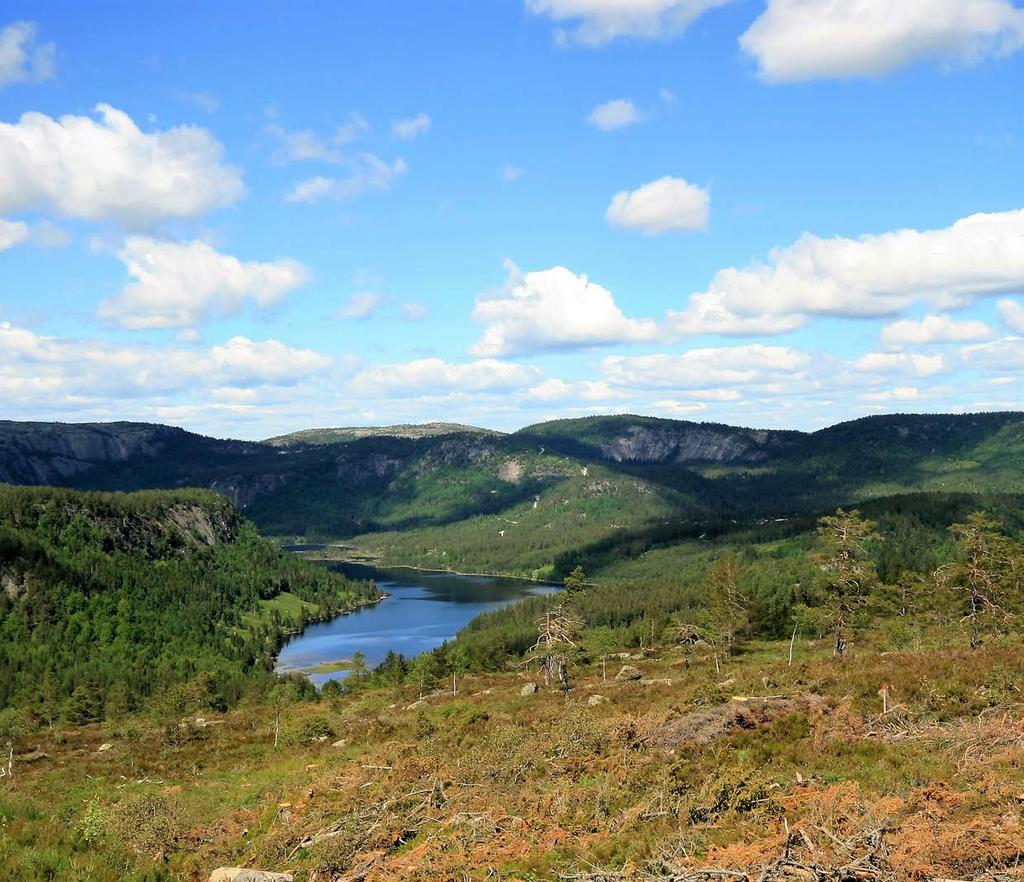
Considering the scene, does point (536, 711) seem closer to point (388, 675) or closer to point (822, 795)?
point (822, 795)

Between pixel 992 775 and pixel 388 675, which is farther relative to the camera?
pixel 388 675

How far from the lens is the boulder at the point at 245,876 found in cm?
2019

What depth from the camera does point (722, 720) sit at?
31547mm

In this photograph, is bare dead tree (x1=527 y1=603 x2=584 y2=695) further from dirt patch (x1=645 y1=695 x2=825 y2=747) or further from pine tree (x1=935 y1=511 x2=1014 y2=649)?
dirt patch (x1=645 y1=695 x2=825 y2=747)

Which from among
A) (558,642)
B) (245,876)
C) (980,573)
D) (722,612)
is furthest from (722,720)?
(722,612)

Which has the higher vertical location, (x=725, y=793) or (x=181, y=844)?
(x=725, y=793)

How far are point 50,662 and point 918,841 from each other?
7393 inches

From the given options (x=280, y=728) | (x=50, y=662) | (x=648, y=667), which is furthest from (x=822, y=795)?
(x=50, y=662)

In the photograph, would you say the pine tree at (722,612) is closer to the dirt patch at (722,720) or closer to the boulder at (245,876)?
the dirt patch at (722,720)

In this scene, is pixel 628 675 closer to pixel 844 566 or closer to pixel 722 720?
pixel 844 566

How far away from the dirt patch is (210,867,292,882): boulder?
16.3m

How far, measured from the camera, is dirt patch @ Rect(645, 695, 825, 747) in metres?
30.5

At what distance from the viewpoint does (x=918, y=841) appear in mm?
16109

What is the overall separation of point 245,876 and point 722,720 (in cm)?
2050
